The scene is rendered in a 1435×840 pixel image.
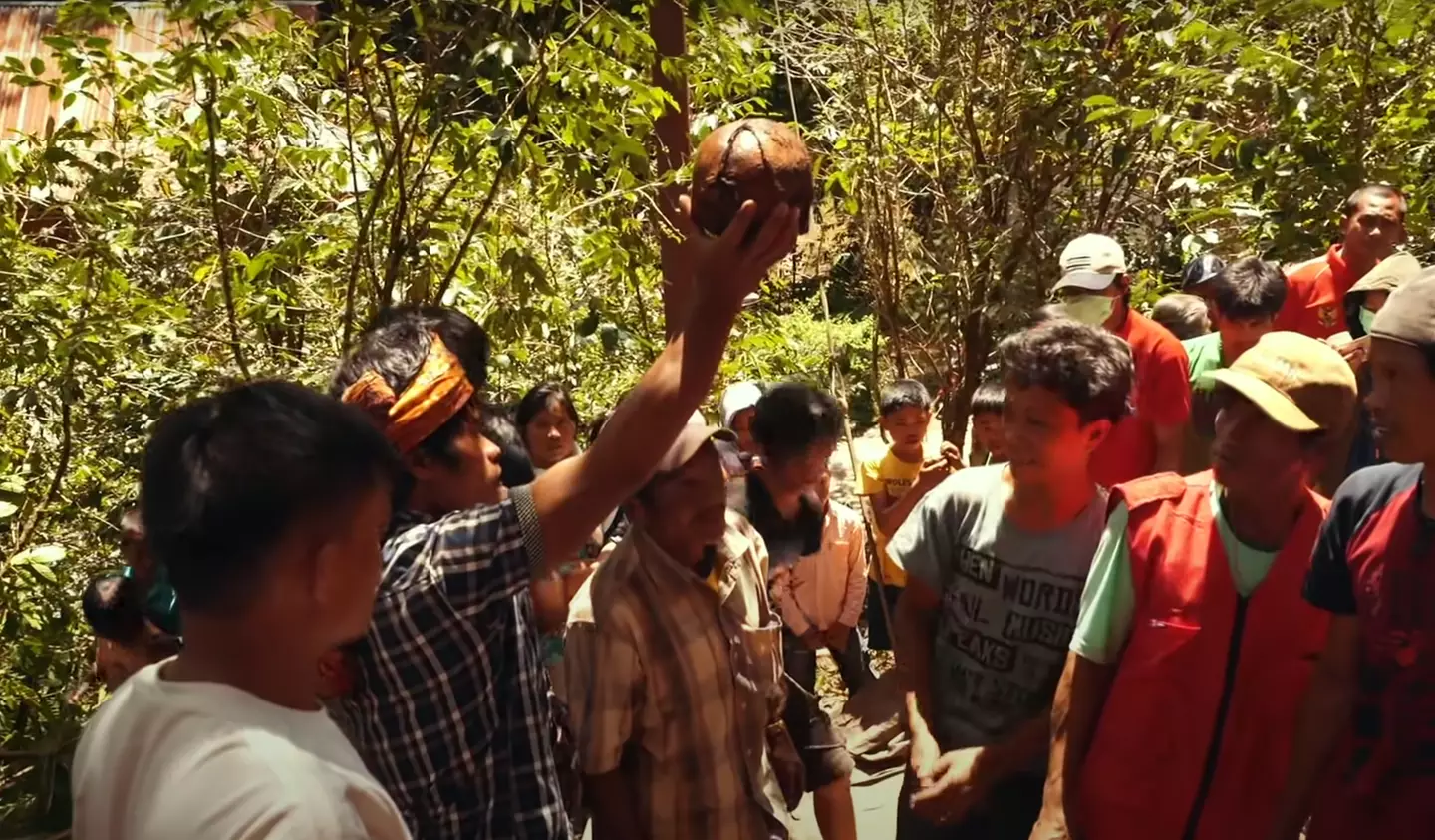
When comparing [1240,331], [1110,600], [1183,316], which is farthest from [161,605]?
[1183,316]

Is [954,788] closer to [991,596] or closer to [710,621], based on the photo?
[991,596]

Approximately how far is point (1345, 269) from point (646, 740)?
12.5 feet

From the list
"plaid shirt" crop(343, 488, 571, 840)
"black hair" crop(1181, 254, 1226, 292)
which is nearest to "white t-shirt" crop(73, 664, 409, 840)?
"plaid shirt" crop(343, 488, 571, 840)

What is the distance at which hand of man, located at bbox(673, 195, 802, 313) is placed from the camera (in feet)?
6.28

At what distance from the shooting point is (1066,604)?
283 centimetres

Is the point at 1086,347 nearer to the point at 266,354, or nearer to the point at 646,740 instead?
the point at 646,740

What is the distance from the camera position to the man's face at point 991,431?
15.3 ft

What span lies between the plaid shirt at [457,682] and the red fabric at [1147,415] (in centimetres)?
289

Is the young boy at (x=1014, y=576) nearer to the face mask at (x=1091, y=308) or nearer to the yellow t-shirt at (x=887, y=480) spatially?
the face mask at (x=1091, y=308)

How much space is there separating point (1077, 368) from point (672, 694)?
1.08 meters

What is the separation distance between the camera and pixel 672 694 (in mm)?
2848

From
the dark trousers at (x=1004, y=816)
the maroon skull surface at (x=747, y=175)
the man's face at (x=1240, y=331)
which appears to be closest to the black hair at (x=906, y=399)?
the man's face at (x=1240, y=331)

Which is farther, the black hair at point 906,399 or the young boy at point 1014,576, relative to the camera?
the black hair at point 906,399

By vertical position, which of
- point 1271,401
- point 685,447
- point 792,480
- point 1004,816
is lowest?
point 1004,816
